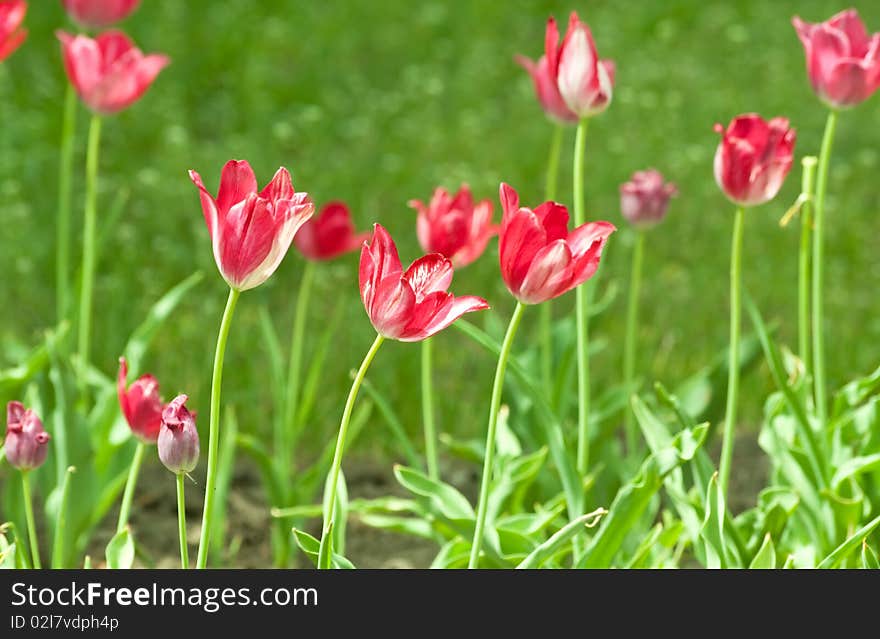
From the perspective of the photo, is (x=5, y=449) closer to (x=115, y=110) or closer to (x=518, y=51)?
(x=115, y=110)

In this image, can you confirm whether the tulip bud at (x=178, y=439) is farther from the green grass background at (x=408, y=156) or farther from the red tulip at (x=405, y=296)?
the green grass background at (x=408, y=156)

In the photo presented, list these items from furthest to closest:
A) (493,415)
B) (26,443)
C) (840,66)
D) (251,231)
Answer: (840,66), (26,443), (493,415), (251,231)

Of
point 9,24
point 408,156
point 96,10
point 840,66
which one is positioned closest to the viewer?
point 840,66

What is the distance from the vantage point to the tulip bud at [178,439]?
1.26m

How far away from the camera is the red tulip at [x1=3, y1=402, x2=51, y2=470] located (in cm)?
146

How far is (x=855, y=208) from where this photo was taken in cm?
402

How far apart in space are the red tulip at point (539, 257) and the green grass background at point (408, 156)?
1.26 m

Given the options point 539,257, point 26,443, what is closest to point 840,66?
point 539,257

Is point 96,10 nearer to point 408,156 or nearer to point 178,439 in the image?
point 178,439

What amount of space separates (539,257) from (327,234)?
2.95 ft

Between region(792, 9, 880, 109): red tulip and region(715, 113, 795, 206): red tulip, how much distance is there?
164mm

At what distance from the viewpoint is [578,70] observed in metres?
1.62

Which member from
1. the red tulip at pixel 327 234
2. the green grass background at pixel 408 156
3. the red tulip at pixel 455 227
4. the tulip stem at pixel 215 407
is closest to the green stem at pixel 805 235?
the red tulip at pixel 455 227
